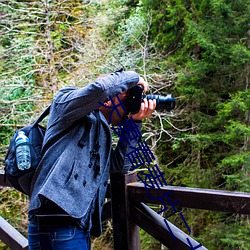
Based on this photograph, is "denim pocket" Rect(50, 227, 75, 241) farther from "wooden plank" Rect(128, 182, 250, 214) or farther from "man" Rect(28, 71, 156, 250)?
"wooden plank" Rect(128, 182, 250, 214)

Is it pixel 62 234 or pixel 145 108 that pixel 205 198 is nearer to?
pixel 145 108

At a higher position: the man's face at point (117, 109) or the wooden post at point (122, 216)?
the man's face at point (117, 109)

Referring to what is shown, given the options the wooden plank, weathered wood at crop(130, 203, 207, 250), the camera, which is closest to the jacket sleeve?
the camera

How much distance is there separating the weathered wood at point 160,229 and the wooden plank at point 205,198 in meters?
0.05

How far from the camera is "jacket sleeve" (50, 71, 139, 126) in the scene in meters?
0.99

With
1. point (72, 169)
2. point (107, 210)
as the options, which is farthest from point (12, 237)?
point (72, 169)

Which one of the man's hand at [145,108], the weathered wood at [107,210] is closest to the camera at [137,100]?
the man's hand at [145,108]

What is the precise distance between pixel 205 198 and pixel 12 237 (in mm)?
1043

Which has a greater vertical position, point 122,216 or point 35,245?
point 35,245

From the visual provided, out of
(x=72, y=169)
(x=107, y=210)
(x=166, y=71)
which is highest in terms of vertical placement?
(x=72, y=169)

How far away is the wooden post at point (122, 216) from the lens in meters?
1.41

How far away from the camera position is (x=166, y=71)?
177 inches

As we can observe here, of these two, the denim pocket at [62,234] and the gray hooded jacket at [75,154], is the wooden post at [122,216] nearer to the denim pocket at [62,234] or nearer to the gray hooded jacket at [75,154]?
the gray hooded jacket at [75,154]

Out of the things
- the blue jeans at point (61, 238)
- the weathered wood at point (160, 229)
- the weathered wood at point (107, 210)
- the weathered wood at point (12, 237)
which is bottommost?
the weathered wood at point (12, 237)
